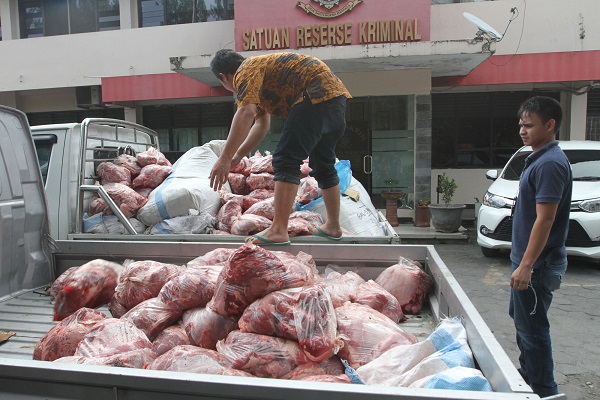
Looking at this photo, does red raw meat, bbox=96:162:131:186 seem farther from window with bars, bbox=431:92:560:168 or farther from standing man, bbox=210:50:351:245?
window with bars, bbox=431:92:560:168

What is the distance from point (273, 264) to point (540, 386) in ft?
6.23

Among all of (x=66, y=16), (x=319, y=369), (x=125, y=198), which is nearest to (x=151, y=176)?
(x=125, y=198)

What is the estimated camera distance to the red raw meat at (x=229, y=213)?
4.07m

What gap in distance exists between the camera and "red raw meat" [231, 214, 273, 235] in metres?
3.67

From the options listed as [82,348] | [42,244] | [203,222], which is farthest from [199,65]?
[82,348]

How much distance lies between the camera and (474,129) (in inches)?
456

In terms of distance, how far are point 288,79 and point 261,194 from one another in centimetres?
152

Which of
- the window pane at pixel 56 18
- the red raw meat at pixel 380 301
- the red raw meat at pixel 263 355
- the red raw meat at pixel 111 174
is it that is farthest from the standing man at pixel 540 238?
the window pane at pixel 56 18

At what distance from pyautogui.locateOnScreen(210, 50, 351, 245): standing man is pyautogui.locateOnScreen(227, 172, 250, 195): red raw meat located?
4.91 feet

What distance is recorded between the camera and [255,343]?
1.76 metres

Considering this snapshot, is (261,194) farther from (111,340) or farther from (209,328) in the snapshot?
(111,340)

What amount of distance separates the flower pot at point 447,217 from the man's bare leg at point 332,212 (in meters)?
6.25

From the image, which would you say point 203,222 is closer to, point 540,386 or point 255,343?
point 255,343

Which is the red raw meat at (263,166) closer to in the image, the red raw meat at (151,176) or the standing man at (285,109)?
the red raw meat at (151,176)
